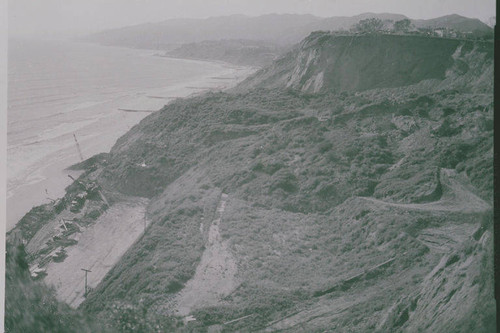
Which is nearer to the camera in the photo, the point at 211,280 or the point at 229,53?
the point at 211,280

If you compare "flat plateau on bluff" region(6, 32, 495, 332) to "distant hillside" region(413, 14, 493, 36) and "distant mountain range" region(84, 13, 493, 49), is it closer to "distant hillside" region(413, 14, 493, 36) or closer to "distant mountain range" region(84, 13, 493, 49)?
"distant hillside" region(413, 14, 493, 36)

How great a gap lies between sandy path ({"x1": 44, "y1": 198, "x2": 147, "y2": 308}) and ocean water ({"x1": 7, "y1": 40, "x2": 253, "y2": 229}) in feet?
10.4

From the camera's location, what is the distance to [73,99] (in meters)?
26.9

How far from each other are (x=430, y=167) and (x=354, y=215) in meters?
2.77

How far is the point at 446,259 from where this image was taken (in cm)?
824

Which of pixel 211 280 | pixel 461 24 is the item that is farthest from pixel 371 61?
pixel 211 280

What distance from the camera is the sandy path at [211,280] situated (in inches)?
347

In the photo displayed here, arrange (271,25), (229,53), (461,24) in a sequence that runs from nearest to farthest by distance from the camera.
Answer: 1. (461,24)
2. (271,25)
3. (229,53)

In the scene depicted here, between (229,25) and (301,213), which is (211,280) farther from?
(229,25)

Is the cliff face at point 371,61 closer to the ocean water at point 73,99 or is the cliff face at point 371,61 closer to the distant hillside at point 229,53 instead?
the ocean water at point 73,99

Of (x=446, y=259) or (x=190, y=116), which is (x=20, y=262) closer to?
(x=446, y=259)

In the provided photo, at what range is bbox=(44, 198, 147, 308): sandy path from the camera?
33.6 feet

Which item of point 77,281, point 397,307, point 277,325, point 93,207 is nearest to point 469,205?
point 397,307

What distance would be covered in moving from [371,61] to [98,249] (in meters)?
15.5
